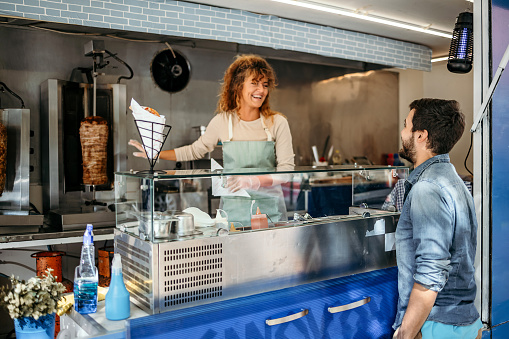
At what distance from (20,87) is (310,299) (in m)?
3.38

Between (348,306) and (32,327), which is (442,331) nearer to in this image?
(348,306)

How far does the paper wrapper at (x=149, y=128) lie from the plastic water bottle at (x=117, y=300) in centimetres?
52

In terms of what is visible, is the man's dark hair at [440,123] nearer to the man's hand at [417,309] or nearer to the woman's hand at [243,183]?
the man's hand at [417,309]

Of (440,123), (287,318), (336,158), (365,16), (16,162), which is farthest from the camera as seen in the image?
(336,158)

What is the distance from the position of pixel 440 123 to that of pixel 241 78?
4.74 feet

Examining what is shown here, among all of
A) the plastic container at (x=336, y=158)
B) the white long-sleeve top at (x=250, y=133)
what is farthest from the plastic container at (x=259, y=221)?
the plastic container at (x=336, y=158)

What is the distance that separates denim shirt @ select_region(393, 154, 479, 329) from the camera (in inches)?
69.8

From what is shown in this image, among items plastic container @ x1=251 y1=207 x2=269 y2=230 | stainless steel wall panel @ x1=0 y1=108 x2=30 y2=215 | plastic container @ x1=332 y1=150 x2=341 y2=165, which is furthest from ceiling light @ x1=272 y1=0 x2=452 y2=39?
plastic container @ x1=251 y1=207 x2=269 y2=230

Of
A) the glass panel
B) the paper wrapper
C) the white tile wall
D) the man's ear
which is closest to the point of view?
the paper wrapper

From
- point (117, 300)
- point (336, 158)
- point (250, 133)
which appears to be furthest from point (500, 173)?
point (336, 158)

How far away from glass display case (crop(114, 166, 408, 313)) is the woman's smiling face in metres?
0.84

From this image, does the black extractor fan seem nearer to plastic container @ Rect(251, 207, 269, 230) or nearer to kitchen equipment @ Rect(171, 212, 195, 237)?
plastic container @ Rect(251, 207, 269, 230)

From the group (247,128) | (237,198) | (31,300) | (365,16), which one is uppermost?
(365,16)

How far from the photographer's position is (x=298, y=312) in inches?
75.4
